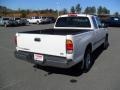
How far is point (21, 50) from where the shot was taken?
6250 millimetres

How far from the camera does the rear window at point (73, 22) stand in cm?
779

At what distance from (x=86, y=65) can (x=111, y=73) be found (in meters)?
0.84

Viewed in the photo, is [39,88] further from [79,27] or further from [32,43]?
[79,27]

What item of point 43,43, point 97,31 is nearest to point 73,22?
point 97,31

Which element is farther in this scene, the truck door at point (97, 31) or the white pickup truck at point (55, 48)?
the truck door at point (97, 31)

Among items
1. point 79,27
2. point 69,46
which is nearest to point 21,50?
point 69,46

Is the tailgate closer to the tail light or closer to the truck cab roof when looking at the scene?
the tail light

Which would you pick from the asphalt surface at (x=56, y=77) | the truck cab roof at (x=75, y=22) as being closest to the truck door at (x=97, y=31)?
the truck cab roof at (x=75, y=22)

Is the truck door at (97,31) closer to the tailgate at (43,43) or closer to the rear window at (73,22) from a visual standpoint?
the rear window at (73,22)

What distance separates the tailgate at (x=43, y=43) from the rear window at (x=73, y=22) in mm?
2489

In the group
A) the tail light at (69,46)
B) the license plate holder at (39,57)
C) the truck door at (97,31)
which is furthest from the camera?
the truck door at (97,31)

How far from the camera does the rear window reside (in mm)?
7785

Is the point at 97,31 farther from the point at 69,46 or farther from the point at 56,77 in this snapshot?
the point at 69,46

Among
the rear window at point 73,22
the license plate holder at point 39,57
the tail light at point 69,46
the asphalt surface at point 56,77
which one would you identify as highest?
the rear window at point 73,22
